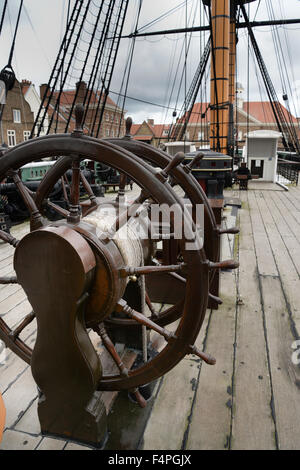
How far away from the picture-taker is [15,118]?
22531 mm

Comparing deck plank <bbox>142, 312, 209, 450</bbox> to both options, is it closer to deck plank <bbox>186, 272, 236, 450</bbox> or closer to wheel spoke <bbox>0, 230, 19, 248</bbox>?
deck plank <bbox>186, 272, 236, 450</bbox>

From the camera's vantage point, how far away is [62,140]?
1.09 m

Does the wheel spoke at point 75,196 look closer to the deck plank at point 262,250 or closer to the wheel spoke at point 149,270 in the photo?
the wheel spoke at point 149,270

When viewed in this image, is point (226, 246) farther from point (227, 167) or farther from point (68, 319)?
point (68, 319)

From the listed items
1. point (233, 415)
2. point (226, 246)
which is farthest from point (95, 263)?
point (226, 246)

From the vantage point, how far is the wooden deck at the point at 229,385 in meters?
1.31

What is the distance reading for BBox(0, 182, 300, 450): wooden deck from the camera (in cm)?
131

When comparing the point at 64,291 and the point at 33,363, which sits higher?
the point at 64,291

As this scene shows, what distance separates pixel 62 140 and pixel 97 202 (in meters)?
0.45

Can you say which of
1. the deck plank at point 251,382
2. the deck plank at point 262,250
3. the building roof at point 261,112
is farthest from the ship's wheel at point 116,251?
the building roof at point 261,112

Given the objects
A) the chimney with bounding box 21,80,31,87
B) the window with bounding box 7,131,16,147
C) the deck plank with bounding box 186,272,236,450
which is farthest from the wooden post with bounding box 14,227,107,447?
the chimney with bounding box 21,80,31,87

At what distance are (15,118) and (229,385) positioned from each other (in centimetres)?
2444

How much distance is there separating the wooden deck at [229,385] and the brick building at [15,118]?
21.5 meters

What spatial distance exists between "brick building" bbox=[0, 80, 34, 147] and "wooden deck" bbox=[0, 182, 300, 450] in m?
21.5
